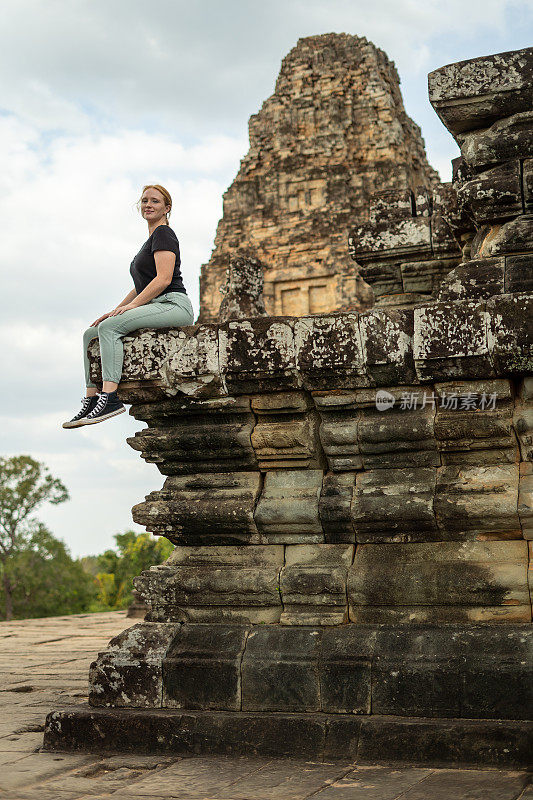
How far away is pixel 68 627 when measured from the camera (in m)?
12.6

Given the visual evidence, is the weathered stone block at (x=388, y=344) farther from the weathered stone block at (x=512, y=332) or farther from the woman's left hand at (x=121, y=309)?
the woman's left hand at (x=121, y=309)

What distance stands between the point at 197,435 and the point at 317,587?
106cm

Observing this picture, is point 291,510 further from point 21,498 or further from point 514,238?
point 21,498

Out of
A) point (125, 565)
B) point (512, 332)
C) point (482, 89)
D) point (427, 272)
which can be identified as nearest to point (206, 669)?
point (512, 332)

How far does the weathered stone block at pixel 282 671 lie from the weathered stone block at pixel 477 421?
119cm

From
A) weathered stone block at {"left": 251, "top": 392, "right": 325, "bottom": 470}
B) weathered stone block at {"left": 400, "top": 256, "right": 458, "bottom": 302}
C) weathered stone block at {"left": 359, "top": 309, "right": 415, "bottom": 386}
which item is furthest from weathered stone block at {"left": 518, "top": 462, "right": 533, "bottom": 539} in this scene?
weathered stone block at {"left": 400, "top": 256, "right": 458, "bottom": 302}

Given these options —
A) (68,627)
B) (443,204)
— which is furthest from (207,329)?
(68,627)

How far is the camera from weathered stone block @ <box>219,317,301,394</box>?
4.75 metres

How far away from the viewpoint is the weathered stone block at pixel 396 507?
4.57 meters

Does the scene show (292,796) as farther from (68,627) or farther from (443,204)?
(68,627)

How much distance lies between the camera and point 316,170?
29.3 meters

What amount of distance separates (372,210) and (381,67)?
23.9 m

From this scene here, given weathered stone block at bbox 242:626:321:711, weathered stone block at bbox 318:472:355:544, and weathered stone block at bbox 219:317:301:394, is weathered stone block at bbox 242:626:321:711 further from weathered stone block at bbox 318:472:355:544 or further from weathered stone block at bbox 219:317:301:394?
weathered stone block at bbox 219:317:301:394

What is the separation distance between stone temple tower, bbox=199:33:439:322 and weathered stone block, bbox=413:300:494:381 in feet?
73.9
